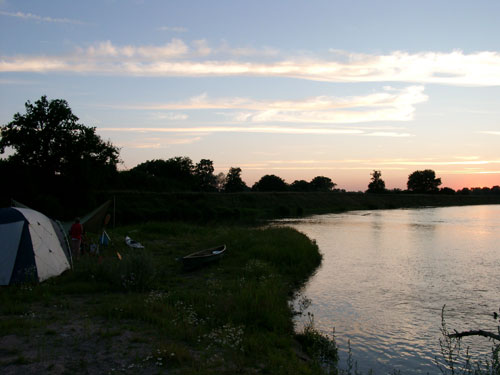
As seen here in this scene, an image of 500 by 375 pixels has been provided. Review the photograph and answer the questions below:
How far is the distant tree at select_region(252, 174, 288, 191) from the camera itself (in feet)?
440

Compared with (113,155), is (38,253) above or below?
below

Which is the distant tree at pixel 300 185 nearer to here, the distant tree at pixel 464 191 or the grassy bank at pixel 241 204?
the grassy bank at pixel 241 204

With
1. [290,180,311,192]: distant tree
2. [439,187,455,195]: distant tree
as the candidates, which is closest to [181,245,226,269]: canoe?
[290,180,311,192]: distant tree

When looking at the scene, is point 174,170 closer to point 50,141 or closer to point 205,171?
point 205,171

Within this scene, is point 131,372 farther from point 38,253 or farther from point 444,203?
point 444,203

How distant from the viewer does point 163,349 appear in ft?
26.2

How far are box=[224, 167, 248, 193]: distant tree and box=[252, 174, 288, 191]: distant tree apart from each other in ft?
19.6

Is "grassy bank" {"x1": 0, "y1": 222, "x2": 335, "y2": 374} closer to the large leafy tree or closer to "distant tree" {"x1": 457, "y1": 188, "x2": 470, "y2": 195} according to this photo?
the large leafy tree

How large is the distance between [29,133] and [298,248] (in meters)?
37.2

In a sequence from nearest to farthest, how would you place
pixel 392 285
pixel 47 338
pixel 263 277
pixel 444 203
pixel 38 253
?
pixel 47 338
pixel 38 253
pixel 263 277
pixel 392 285
pixel 444 203

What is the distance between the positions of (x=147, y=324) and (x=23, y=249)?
228 inches

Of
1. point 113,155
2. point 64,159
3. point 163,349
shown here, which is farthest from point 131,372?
point 113,155

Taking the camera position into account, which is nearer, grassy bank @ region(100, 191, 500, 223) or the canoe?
the canoe

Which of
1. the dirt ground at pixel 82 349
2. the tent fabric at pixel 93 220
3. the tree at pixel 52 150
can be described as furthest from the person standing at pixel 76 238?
the tree at pixel 52 150
